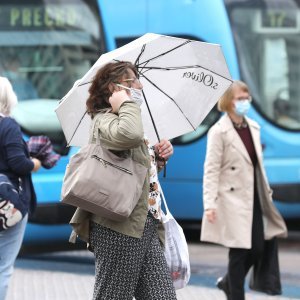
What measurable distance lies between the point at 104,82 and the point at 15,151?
4.17ft

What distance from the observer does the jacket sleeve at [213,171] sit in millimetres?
6930

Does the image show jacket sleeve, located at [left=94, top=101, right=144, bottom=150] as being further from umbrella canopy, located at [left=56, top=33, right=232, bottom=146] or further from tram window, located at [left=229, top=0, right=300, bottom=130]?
tram window, located at [left=229, top=0, right=300, bottom=130]

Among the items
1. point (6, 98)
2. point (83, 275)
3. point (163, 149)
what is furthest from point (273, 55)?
point (163, 149)

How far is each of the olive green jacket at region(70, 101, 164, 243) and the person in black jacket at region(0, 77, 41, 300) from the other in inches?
45.3

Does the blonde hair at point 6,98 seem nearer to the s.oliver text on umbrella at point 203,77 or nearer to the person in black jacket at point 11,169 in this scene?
the person in black jacket at point 11,169

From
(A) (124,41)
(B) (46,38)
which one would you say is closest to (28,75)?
(B) (46,38)

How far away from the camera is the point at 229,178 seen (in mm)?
6992

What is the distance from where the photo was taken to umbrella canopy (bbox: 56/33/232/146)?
5391mm

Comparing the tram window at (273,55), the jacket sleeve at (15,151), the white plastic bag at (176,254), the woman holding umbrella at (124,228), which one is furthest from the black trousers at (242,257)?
the tram window at (273,55)

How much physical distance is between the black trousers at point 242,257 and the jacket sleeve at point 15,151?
1708 millimetres

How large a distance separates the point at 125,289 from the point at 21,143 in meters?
1.47

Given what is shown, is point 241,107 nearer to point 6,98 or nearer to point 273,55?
point 6,98

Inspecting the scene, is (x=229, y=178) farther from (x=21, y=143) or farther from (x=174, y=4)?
(x=174, y=4)

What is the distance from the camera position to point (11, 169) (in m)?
6.06
